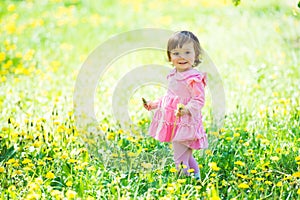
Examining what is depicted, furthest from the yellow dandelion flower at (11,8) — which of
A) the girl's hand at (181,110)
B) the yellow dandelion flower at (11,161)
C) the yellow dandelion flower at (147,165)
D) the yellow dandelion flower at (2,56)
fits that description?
the girl's hand at (181,110)

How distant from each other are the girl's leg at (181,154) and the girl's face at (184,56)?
1.50 ft

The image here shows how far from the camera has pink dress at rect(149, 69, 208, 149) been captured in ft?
10.8

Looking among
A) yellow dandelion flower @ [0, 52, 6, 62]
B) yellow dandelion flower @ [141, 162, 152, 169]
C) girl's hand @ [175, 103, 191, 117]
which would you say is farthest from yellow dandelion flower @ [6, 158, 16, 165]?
yellow dandelion flower @ [0, 52, 6, 62]

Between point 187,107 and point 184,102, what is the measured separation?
95mm

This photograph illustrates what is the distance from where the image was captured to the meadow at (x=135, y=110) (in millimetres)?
3283

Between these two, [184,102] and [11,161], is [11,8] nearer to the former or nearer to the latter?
[11,161]

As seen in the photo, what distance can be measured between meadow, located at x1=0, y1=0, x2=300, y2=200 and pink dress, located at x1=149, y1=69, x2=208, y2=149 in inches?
7.4

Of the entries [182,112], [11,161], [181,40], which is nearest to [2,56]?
[11,161]

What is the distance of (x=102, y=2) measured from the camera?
913cm

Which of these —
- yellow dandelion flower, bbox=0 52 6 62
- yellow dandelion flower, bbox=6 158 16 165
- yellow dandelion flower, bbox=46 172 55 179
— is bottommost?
yellow dandelion flower, bbox=46 172 55 179

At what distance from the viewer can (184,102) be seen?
3.35 metres

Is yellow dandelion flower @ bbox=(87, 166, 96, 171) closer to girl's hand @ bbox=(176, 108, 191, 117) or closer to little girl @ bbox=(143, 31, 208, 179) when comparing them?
little girl @ bbox=(143, 31, 208, 179)

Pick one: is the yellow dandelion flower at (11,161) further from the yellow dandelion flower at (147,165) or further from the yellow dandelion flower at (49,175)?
the yellow dandelion flower at (147,165)

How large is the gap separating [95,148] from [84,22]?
14.6 feet
